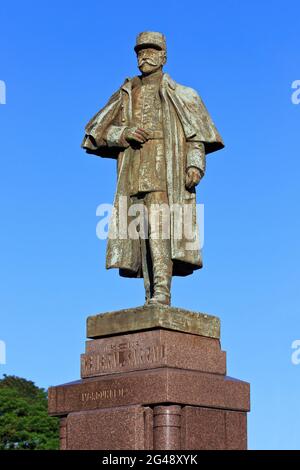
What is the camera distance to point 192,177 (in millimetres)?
16969

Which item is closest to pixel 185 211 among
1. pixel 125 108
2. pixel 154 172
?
pixel 154 172

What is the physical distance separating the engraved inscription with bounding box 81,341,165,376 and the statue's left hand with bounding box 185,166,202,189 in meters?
2.46

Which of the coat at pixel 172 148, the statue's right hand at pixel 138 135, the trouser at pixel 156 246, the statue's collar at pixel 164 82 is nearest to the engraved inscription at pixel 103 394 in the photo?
the trouser at pixel 156 246

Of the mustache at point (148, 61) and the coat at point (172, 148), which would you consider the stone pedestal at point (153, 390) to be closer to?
the coat at point (172, 148)

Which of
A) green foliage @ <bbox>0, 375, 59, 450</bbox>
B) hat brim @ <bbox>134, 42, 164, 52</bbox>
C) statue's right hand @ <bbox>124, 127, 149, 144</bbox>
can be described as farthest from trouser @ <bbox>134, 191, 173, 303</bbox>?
green foliage @ <bbox>0, 375, 59, 450</bbox>

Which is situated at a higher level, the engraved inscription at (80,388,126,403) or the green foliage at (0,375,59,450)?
the green foliage at (0,375,59,450)

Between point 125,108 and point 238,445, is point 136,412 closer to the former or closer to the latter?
point 238,445

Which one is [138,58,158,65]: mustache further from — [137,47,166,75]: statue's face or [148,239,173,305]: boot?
[148,239,173,305]: boot

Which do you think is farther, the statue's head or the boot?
the statue's head

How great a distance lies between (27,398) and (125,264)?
43.3m

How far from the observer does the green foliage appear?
53312 millimetres

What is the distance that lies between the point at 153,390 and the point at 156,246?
7.45ft
